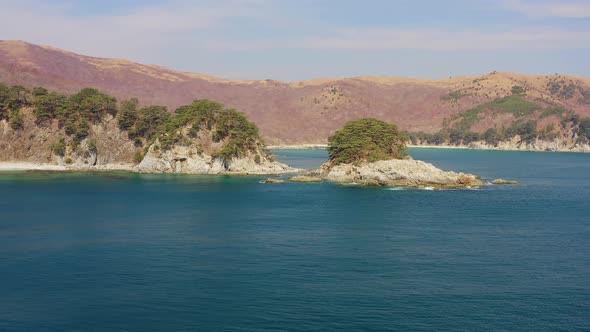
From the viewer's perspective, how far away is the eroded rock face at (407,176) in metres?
118

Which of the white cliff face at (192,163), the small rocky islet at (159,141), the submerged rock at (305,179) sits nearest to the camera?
the submerged rock at (305,179)

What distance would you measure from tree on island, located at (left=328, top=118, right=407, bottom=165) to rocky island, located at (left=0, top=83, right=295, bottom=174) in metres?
21.3

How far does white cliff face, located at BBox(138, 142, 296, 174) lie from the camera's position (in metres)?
147

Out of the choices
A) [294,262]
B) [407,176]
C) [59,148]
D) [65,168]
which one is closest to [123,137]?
[59,148]

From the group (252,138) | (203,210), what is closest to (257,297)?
(203,210)

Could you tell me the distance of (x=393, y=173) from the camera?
12131cm

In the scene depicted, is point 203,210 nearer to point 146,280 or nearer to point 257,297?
point 146,280

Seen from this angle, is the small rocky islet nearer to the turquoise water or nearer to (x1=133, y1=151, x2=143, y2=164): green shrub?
(x1=133, y1=151, x2=143, y2=164): green shrub

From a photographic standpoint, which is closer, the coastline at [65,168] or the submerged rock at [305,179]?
the submerged rock at [305,179]

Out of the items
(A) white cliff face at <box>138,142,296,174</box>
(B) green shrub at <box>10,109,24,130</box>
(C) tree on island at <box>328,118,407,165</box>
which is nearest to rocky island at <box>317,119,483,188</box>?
(C) tree on island at <box>328,118,407,165</box>

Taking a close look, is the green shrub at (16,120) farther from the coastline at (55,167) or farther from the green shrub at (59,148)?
the green shrub at (59,148)

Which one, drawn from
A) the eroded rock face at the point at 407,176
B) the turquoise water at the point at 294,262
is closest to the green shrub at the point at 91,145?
the turquoise water at the point at 294,262

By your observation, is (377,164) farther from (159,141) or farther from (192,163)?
(159,141)

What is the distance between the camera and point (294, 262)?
5916cm
